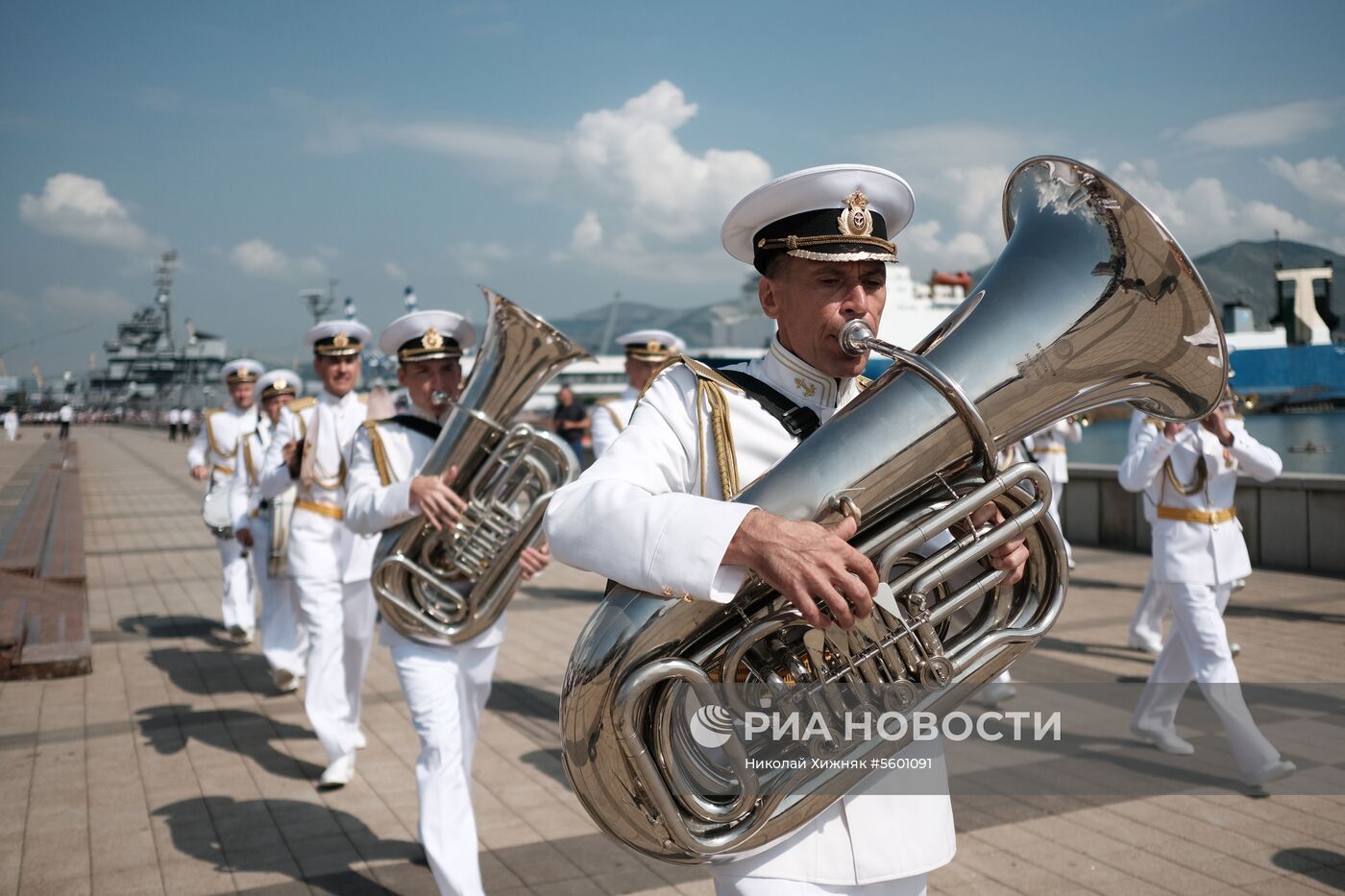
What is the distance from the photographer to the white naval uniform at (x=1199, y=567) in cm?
511

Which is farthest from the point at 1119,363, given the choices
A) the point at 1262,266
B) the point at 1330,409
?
the point at 1262,266

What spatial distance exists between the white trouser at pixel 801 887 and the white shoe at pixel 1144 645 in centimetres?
618

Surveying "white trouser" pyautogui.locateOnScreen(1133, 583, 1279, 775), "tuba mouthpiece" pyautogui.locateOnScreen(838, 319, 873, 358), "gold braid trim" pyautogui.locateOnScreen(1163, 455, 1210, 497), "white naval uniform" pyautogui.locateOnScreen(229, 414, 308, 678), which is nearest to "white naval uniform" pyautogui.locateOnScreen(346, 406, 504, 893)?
"white naval uniform" pyautogui.locateOnScreen(229, 414, 308, 678)

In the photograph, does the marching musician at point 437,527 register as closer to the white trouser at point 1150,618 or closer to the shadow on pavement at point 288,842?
the shadow on pavement at point 288,842

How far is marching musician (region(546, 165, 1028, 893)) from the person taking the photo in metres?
2.11

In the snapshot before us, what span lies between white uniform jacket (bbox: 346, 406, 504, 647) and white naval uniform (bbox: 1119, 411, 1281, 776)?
348 cm

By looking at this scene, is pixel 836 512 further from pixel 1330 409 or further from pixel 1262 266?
pixel 1262 266

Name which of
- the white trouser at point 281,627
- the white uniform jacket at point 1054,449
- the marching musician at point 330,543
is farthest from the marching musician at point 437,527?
the white uniform jacket at point 1054,449

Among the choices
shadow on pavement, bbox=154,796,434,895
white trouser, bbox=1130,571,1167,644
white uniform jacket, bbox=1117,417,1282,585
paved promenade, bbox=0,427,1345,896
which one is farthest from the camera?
white trouser, bbox=1130,571,1167,644

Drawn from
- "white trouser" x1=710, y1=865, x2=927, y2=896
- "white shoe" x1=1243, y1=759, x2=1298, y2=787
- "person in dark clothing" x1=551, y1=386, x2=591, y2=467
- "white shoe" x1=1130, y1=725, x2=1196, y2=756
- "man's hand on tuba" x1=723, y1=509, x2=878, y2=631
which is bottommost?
"white shoe" x1=1130, y1=725, x2=1196, y2=756

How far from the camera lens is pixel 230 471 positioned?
32.7ft

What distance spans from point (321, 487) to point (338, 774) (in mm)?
1733

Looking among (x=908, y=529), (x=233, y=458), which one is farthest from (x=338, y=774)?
(x=233, y=458)

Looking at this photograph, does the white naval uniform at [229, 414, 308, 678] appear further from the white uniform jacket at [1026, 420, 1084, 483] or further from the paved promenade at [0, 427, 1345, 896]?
the white uniform jacket at [1026, 420, 1084, 483]
